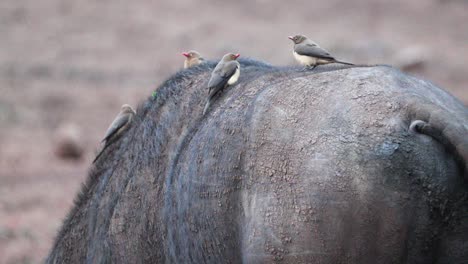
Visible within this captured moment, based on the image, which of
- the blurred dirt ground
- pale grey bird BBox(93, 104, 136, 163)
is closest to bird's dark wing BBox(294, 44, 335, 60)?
pale grey bird BBox(93, 104, 136, 163)

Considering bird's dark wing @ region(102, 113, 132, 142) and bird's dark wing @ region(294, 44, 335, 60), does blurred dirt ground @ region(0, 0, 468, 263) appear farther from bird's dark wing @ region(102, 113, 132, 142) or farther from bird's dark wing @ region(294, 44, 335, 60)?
bird's dark wing @ region(294, 44, 335, 60)

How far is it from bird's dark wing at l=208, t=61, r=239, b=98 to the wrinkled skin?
0.06 meters

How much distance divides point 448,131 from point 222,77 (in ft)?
4.95

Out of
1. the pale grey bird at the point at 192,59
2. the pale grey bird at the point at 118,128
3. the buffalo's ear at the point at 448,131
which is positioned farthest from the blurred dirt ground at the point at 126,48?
the buffalo's ear at the point at 448,131

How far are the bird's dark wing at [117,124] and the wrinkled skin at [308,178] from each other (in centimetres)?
61

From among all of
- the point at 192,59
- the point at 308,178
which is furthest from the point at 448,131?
the point at 192,59

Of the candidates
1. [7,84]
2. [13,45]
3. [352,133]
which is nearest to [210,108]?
[352,133]

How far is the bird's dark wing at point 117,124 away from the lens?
5.22 m

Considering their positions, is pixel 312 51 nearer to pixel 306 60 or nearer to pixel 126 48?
pixel 306 60

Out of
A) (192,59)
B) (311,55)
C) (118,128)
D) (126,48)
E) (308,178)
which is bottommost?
(308,178)

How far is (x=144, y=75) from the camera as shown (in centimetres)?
2289

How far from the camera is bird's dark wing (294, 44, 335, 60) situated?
4.30 m

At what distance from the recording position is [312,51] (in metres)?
4.34

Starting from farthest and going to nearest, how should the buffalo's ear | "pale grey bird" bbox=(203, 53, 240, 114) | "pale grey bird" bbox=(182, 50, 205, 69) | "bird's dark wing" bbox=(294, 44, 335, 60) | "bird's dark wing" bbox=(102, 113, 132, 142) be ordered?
"pale grey bird" bbox=(182, 50, 205, 69) < "bird's dark wing" bbox=(102, 113, 132, 142) < "pale grey bird" bbox=(203, 53, 240, 114) < "bird's dark wing" bbox=(294, 44, 335, 60) < the buffalo's ear
